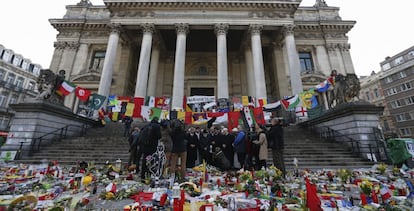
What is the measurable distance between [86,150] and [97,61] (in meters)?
15.2

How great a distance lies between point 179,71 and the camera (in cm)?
1521

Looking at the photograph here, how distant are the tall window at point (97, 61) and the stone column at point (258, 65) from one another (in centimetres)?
1661

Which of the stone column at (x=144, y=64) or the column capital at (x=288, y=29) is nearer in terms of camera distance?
the stone column at (x=144, y=64)

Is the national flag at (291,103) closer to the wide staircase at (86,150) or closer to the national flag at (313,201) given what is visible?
the wide staircase at (86,150)

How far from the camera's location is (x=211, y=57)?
22062 mm

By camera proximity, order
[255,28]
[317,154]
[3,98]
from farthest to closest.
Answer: [3,98]
[255,28]
[317,154]

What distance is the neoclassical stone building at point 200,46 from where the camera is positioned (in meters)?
15.9

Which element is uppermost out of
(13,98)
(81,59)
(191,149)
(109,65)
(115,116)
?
(81,59)

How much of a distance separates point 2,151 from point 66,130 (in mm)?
2576

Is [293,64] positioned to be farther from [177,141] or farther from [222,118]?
[177,141]

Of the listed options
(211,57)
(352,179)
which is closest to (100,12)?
(211,57)

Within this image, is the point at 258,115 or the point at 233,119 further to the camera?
the point at 258,115

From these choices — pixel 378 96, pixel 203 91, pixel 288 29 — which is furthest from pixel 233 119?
pixel 378 96

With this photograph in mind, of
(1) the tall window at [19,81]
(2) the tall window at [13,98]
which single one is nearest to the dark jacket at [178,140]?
(2) the tall window at [13,98]
